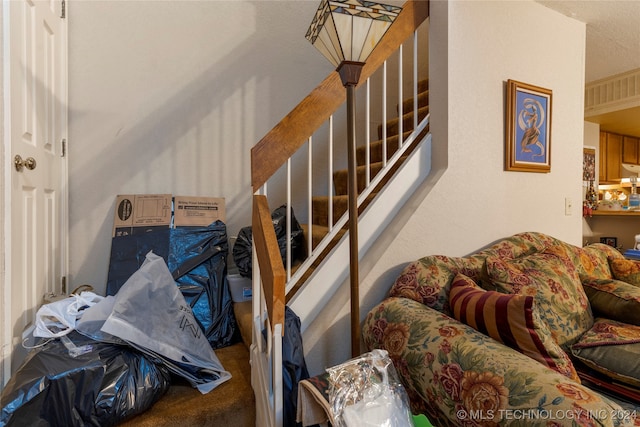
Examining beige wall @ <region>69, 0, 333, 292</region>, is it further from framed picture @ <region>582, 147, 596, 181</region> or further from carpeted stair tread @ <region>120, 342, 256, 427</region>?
framed picture @ <region>582, 147, 596, 181</region>

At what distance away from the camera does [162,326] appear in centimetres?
139

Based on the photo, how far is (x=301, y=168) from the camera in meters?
2.57

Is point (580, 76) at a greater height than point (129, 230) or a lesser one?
greater

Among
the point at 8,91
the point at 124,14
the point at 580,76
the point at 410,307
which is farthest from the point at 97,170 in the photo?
the point at 580,76

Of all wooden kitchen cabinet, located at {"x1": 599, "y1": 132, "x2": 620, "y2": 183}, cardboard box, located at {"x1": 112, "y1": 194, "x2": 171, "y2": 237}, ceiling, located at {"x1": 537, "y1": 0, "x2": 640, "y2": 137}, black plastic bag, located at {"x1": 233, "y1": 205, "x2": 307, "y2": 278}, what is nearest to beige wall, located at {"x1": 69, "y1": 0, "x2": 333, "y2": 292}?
cardboard box, located at {"x1": 112, "y1": 194, "x2": 171, "y2": 237}

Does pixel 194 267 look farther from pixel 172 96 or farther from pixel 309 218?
pixel 172 96

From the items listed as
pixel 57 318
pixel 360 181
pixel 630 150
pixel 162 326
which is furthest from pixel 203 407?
pixel 630 150

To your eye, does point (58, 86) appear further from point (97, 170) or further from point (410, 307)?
point (410, 307)

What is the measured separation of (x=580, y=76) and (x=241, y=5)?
100 inches

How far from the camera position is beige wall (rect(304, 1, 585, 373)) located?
1.61 metres

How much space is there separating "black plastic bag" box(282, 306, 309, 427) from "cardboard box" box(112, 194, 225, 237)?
1.21 m

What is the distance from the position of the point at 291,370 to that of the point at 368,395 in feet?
1.36

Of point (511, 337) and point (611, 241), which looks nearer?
point (511, 337)

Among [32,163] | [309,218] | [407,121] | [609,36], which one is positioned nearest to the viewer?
[32,163]
